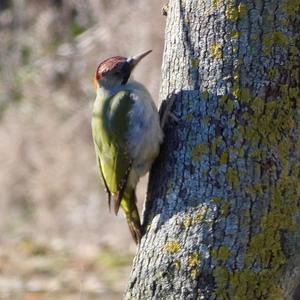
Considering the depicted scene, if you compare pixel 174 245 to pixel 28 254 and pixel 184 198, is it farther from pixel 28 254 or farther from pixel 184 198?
pixel 28 254

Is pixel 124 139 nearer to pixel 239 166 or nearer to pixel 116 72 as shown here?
pixel 116 72

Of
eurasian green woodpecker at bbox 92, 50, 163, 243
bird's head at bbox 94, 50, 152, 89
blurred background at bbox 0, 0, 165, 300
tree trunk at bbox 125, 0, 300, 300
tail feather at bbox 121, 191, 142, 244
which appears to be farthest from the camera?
blurred background at bbox 0, 0, 165, 300

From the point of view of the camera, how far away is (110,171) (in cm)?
537

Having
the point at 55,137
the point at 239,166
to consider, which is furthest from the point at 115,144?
the point at 55,137

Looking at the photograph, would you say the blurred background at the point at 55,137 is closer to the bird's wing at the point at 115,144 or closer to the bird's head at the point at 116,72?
the bird's head at the point at 116,72

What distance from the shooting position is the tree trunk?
14.8ft

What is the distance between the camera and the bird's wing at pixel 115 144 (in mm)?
5312

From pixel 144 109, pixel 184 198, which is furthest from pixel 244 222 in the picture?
pixel 144 109

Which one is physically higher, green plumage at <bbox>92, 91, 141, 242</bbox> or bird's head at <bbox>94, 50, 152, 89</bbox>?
bird's head at <bbox>94, 50, 152, 89</bbox>

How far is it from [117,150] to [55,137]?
305 inches

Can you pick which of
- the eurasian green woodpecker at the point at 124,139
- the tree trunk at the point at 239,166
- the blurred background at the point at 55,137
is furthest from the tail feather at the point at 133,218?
the blurred background at the point at 55,137

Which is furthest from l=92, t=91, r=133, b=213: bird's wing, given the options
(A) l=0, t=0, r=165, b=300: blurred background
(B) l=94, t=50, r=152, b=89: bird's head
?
(A) l=0, t=0, r=165, b=300: blurred background

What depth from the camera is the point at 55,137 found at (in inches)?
512

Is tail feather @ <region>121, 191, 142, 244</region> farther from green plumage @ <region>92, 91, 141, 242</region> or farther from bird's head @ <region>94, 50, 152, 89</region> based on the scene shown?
bird's head @ <region>94, 50, 152, 89</region>
